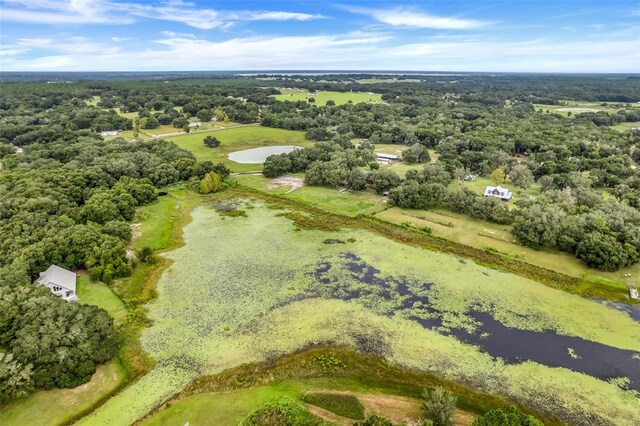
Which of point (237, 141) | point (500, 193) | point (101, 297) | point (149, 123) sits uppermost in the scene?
point (149, 123)

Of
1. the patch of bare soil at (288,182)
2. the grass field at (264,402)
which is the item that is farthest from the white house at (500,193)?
the grass field at (264,402)

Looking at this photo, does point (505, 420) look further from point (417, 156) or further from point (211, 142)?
point (211, 142)

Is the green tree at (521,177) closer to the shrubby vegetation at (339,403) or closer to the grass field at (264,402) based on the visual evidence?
the grass field at (264,402)

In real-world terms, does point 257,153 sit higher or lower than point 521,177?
lower

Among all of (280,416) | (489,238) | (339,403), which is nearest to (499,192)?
(489,238)

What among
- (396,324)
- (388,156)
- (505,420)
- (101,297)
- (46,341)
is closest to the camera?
(505,420)

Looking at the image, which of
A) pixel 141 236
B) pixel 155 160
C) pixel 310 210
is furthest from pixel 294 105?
pixel 141 236

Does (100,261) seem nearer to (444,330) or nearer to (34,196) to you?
(34,196)
